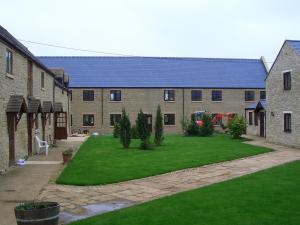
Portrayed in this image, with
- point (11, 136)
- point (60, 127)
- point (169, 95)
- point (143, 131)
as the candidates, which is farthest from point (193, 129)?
point (11, 136)

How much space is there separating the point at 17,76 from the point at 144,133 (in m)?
9.90

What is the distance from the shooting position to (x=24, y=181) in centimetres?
1546

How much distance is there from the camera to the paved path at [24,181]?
449 inches

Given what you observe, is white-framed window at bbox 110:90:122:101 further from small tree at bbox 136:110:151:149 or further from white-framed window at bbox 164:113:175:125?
small tree at bbox 136:110:151:149

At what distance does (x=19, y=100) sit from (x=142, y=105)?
33.6 m

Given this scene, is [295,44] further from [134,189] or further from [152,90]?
[152,90]

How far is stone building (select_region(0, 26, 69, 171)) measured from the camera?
58.2ft

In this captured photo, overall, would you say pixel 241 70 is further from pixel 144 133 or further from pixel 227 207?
pixel 227 207

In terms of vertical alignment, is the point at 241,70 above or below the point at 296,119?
above


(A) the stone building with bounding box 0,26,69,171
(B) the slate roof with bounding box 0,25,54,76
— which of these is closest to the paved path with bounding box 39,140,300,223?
(A) the stone building with bounding box 0,26,69,171

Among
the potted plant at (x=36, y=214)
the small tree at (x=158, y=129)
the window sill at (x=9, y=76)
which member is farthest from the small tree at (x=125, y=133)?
the potted plant at (x=36, y=214)

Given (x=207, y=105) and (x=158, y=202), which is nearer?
(x=158, y=202)

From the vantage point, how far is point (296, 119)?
27.4m

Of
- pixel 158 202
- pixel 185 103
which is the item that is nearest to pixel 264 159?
pixel 158 202
